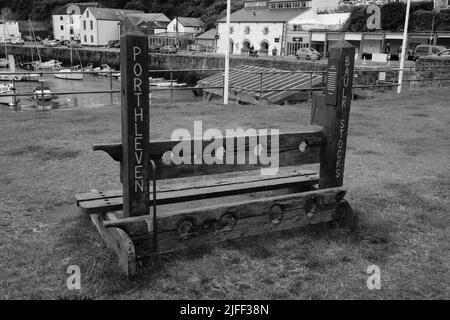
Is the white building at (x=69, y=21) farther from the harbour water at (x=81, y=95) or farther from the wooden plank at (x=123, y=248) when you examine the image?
the wooden plank at (x=123, y=248)

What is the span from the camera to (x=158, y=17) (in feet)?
298

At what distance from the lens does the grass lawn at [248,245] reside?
3.61 m

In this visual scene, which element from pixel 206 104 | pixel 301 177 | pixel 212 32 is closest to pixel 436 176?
pixel 301 177

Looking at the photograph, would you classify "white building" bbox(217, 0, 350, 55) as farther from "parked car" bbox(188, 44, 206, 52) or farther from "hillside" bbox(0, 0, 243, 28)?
"hillside" bbox(0, 0, 243, 28)

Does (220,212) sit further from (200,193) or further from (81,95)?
(81,95)

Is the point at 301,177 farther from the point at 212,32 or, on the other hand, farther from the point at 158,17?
the point at 158,17

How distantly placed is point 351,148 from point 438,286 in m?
4.82

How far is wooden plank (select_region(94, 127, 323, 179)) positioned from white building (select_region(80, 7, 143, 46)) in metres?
90.8

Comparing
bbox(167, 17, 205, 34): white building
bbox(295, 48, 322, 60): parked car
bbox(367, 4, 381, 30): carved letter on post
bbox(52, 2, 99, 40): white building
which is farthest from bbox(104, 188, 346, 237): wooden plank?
bbox(52, 2, 99, 40): white building

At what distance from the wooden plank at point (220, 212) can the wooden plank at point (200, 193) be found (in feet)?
1.78

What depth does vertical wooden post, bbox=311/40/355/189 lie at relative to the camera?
4.46 meters

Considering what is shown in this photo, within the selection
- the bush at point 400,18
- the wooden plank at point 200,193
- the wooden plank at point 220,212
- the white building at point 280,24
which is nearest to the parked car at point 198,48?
the white building at point 280,24

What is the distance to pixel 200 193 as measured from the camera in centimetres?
468
